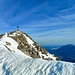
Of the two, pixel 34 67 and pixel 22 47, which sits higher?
pixel 22 47

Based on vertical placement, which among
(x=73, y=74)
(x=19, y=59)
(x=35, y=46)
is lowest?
(x=73, y=74)

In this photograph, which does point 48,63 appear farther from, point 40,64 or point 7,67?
point 7,67

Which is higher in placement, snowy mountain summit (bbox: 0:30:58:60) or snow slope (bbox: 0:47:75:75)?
snowy mountain summit (bbox: 0:30:58:60)

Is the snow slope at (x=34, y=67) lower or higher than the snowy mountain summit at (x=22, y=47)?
lower

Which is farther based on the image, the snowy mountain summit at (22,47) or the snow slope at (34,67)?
the snowy mountain summit at (22,47)

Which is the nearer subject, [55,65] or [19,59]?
[55,65]

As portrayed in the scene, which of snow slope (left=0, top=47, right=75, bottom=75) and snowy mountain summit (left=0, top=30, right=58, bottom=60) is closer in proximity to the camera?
snow slope (left=0, top=47, right=75, bottom=75)

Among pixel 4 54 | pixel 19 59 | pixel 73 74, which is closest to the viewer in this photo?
pixel 73 74

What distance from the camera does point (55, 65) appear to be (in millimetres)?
25156

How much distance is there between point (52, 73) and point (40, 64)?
351cm

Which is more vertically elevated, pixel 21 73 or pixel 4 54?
pixel 4 54

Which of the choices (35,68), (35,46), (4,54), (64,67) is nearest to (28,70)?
(35,68)

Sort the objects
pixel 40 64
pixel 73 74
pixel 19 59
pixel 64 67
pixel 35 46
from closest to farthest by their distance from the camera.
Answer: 1. pixel 73 74
2. pixel 64 67
3. pixel 40 64
4. pixel 19 59
5. pixel 35 46

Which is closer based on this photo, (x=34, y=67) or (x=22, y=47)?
(x=34, y=67)
